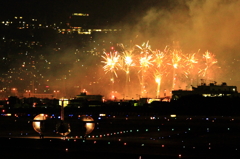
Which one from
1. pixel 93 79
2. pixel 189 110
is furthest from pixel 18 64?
pixel 189 110

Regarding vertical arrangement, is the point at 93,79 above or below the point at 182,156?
above

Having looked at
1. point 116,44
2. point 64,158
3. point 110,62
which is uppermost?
point 116,44

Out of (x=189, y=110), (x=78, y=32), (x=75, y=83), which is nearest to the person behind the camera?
(x=189, y=110)

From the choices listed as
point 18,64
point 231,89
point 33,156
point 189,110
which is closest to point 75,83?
point 18,64

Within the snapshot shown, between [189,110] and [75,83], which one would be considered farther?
[75,83]

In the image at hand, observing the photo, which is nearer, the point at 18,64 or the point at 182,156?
the point at 182,156

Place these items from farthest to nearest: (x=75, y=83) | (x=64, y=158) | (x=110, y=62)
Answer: (x=75, y=83) < (x=110, y=62) < (x=64, y=158)

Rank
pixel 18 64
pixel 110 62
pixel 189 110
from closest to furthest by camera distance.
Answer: pixel 189 110 → pixel 110 62 → pixel 18 64

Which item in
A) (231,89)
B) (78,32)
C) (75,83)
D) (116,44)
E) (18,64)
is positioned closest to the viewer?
(231,89)

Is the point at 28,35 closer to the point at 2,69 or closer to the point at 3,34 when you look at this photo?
the point at 3,34

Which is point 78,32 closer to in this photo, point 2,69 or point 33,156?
point 2,69
